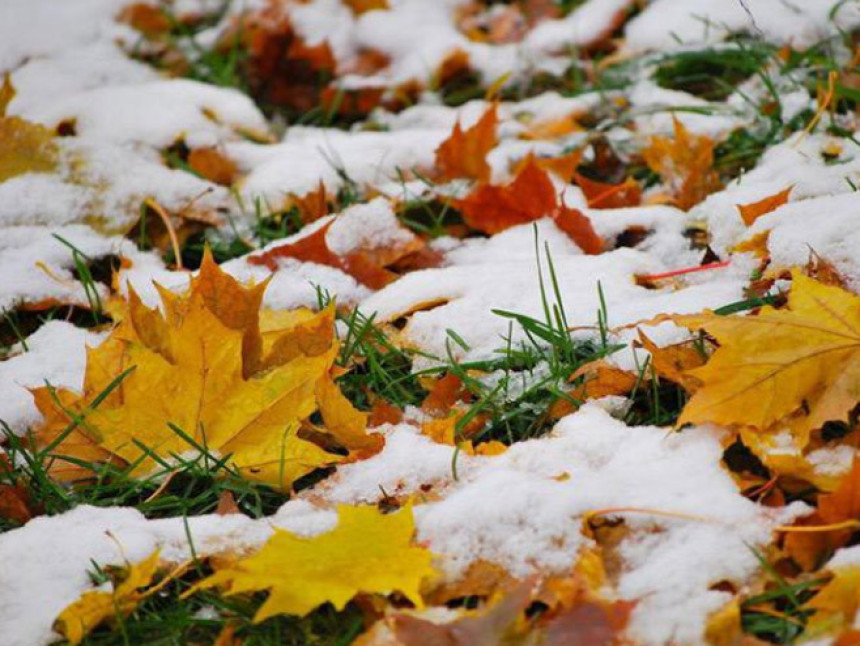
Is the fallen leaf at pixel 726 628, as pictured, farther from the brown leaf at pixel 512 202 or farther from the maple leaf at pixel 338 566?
the brown leaf at pixel 512 202

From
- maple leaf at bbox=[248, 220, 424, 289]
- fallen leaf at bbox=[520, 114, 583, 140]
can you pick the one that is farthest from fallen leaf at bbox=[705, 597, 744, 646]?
fallen leaf at bbox=[520, 114, 583, 140]

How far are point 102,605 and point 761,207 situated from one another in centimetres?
127

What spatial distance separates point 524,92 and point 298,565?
187cm

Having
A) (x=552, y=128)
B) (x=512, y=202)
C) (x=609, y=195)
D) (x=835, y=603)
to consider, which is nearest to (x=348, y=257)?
(x=512, y=202)

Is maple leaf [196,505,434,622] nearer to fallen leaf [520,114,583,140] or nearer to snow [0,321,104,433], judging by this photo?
snow [0,321,104,433]

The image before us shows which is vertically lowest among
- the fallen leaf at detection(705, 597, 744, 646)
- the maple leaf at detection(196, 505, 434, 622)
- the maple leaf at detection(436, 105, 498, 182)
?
the fallen leaf at detection(705, 597, 744, 646)

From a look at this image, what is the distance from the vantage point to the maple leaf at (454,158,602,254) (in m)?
1.82

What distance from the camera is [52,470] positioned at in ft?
4.50

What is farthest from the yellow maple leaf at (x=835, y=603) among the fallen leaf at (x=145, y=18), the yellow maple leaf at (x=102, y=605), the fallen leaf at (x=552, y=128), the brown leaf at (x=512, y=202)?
the fallen leaf at (x=145, y=18)

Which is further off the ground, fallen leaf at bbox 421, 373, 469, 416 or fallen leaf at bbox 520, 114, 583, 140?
fallen leaf at bbox 520, 114, 583, 140

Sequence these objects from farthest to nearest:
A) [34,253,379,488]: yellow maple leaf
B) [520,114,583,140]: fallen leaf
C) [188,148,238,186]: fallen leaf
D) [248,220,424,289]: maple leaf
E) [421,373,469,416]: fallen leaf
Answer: [520,114,583,140]: fallen leaf
[188,148,238,186]: fallen leaf
[248,220,424,289]: maple leaf
[421,373,469,416]: fallen leaf
[34,253,379,488]: yellow maple leaf

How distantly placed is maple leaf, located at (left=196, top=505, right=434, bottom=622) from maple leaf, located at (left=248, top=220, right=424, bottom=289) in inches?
28.5

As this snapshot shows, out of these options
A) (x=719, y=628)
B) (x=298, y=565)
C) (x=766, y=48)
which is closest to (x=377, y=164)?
(x=766, y=48)

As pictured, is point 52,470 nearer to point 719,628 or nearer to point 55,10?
point 719,628
